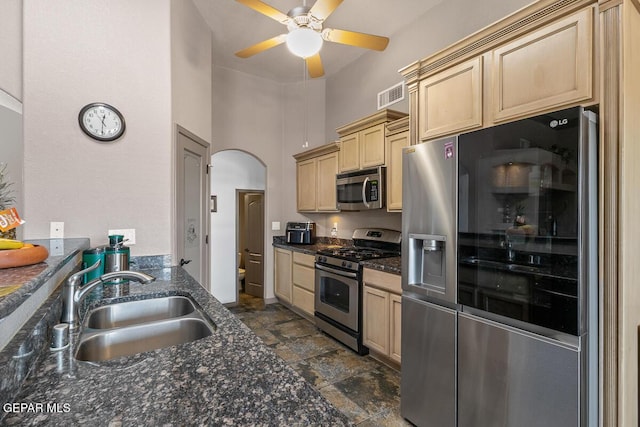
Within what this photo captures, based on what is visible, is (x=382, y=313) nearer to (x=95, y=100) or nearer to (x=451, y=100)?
(x=451, y=100)

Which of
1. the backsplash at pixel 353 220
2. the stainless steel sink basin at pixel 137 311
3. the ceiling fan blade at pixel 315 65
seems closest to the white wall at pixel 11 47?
the stainless steel sink basin at pixel 137 311

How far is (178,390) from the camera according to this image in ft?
2.50

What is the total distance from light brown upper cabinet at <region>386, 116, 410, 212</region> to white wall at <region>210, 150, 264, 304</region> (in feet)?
7.24

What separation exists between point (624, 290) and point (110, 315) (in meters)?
2.33

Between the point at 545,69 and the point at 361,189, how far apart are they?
79.4 inches

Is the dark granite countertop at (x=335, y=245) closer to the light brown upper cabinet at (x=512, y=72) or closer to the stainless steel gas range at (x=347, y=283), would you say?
the stainless steel gas range at (x=347, y=283)

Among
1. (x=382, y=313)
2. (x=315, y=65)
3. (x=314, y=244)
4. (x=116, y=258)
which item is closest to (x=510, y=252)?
(x=382, y=313)

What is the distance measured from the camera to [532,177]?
142cm

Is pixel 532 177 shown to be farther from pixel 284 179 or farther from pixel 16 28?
pixel 284 179

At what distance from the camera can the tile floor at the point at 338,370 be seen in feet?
7.04

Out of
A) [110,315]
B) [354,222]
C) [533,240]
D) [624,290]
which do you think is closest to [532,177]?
[533,240]

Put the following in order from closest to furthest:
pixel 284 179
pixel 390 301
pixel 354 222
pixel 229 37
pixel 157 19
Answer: pixel 157 19 < pixel 390 301 < pixel 229 37 < pixel 354 222 < pixel 284 179

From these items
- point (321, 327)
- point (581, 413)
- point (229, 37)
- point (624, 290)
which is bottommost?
point (321, 327)

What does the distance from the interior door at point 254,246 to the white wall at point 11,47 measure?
3.06 meters
